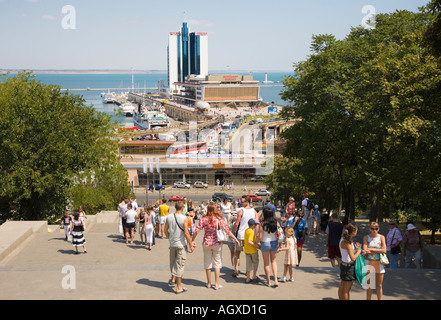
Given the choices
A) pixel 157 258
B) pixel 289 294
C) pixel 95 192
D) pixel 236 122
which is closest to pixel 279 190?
pixel 95 192

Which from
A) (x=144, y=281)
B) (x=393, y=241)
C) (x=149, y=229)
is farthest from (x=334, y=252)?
(x=149, y=229)

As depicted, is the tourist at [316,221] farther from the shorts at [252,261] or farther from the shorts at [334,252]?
the shorts at [252,261]

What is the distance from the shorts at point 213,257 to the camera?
9.80 meters

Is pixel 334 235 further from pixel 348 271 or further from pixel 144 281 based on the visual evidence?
pixel 144 281

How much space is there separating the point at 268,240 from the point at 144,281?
2.62 meters

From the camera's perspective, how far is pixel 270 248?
9992mm

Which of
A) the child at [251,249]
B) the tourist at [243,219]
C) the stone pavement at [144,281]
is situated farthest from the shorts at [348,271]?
A: the tourist at [243,219]

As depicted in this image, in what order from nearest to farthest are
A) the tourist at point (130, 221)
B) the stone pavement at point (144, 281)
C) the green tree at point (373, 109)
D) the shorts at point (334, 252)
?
the stone pavement at point (144, 281) → the shorts at point (334, 252) → the tourist at point (130, 221) → the green tree at point (373, 109)

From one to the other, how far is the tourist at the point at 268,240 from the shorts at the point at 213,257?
0.87 m

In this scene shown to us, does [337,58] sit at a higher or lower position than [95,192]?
higher

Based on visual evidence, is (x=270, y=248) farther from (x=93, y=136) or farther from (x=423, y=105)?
(x=93, y=136)

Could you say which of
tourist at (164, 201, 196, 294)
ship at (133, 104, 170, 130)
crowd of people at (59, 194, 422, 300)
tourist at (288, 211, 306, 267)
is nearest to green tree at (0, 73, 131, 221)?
crowd of people at (59, 194, 422, 300)

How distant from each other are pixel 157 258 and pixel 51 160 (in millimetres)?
10611

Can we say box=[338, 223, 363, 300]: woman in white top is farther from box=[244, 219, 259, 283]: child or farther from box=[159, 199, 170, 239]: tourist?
box=[159, 199, 170, 239]: tourist
